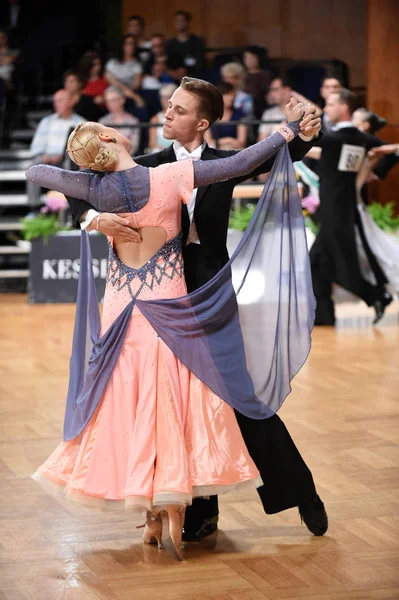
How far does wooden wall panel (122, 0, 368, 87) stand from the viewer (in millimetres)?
11656

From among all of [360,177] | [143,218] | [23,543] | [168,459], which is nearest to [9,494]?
[23,543]

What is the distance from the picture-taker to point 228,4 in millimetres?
12414

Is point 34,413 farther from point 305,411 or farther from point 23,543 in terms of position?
point 23,543

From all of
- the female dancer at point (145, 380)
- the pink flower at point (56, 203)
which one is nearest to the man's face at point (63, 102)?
the pink flower at point (56, 203)

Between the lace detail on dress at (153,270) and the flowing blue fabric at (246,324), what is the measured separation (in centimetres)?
5

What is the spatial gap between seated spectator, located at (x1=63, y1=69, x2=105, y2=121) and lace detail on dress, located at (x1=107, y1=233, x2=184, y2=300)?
24.2 ft

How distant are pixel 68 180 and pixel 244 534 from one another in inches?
46.7

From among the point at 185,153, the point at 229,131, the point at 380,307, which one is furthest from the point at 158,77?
the point at 185,153

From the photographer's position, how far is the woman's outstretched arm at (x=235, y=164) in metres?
3.01

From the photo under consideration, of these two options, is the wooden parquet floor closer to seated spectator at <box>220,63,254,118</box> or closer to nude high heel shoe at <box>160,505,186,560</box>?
nude high heel shoe at <box>160,505,186,560</box>

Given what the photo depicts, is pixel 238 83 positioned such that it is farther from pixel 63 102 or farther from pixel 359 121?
pixel 359 121

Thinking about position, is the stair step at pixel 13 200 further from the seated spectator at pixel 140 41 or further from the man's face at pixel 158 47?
the man's face at pixel 158 47

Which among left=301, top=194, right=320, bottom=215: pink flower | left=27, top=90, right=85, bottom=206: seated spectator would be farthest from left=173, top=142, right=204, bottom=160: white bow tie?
left=27, top=90, right=85, bottom=206: seated spectator

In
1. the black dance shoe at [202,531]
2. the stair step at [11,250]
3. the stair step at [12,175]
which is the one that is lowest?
the stair step at [11,250]
